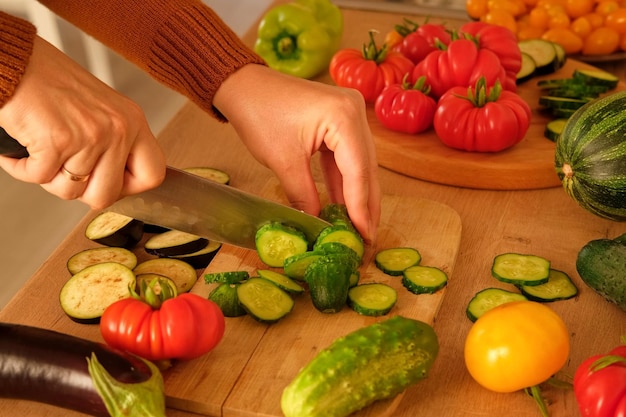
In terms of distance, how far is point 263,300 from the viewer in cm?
168

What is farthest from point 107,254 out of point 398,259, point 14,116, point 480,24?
point 480,24

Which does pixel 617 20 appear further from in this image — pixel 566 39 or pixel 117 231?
pixel 117 231

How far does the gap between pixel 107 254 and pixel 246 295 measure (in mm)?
397

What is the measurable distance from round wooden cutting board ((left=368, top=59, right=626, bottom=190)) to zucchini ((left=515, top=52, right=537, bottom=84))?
27 centimetres

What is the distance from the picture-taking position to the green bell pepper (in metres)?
2.70

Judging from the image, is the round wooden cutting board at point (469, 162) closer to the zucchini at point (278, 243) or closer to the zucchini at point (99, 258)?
the zucchini at point (278, 243)

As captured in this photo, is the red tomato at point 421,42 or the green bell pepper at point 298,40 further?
the green bell pepper at point 298,40

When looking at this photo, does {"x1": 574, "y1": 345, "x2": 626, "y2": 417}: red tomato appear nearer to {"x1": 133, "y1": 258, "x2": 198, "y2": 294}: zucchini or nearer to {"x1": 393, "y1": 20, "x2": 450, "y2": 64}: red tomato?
{"x1": 133, "y1": 258, "x2": 198, "y2": 294}: zucchini

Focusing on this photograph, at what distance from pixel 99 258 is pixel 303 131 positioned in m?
0.54

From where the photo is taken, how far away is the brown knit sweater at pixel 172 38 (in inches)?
78.7

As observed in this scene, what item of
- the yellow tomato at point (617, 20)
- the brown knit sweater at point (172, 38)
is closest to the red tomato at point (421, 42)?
the yellow tomato at point (617, 20)

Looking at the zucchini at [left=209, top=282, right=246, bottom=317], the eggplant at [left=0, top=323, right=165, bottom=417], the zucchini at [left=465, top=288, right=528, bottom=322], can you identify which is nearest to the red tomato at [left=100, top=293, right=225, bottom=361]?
the eggplant at [left=0, top=323, right=165, bottom=417]

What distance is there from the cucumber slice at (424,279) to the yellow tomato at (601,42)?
1.31 metres

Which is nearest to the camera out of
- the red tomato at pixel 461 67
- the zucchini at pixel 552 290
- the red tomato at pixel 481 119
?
the zucchini at pixel 552 290
